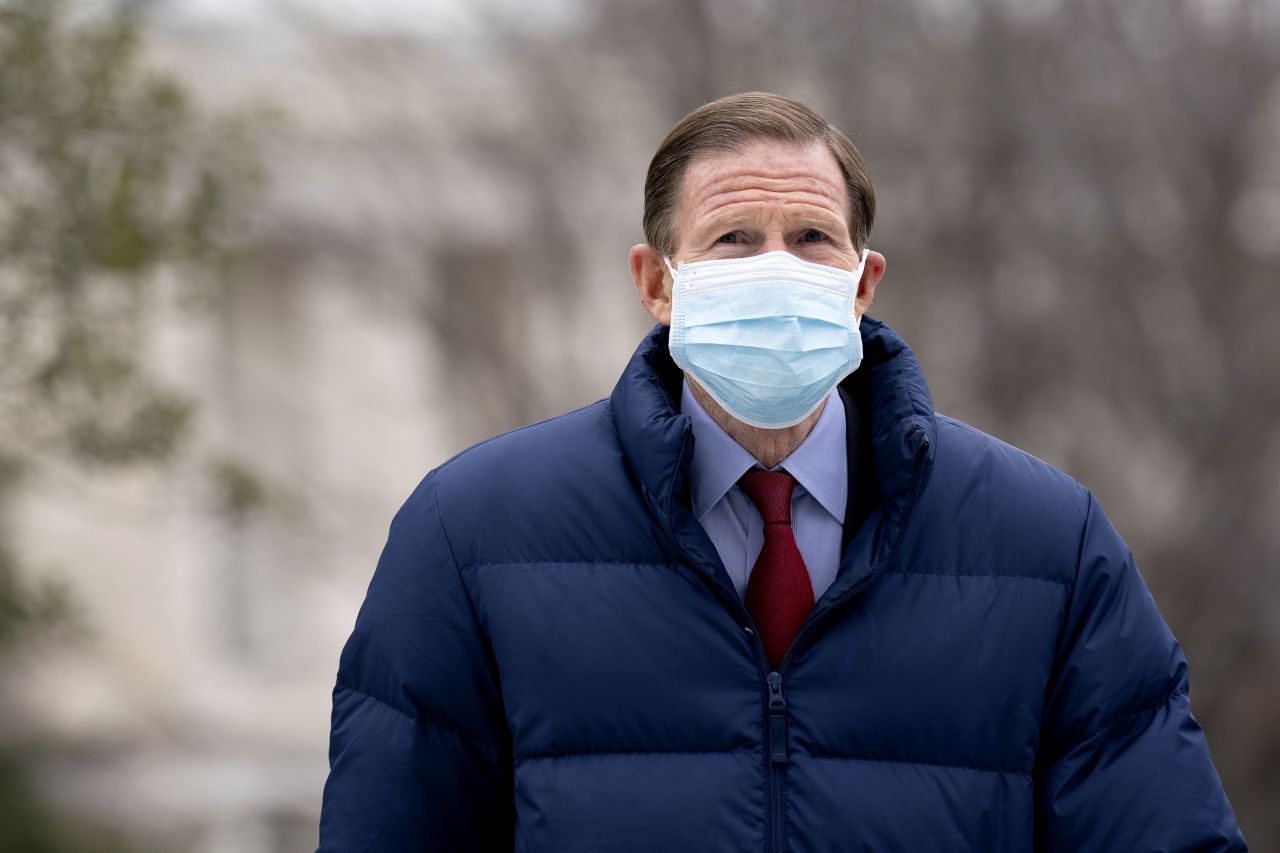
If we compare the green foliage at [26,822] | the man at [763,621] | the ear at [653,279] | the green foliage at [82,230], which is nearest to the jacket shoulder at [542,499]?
the man at [763,621]

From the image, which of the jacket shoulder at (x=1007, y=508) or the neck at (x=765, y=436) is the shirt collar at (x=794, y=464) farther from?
the jacket shoulder at (x=1007, y=508)

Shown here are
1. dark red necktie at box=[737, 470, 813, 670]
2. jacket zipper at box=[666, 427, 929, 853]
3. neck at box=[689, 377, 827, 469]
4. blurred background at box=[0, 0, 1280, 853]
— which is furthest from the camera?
blurred background at box=[0, 0, 1280, 853]

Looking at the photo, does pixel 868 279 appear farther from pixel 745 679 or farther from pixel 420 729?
pixel 420 729

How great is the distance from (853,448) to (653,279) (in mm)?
495

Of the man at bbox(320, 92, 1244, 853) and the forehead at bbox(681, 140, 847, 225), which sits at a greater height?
the forehead at bbox(681, 140, 847, 225)

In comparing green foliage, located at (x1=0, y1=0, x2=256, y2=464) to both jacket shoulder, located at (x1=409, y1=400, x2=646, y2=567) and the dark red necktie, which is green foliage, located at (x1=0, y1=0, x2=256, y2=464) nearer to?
jacket shoulder, located at (x1=409, y1=400, x2=646, y2=567)

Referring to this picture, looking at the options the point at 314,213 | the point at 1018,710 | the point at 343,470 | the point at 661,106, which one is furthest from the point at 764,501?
the point at 343,470

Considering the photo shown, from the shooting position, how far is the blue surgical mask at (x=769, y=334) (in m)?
2.67

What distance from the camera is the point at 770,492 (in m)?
2.62

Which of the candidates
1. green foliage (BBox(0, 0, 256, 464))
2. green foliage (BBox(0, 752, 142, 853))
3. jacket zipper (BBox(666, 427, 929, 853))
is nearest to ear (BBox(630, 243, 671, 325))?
jacket zipper (BBox(666, 427, 929, 853))

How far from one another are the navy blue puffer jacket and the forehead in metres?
0.34

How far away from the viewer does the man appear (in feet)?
7.92

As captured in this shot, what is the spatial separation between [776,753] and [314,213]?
32.3 feet

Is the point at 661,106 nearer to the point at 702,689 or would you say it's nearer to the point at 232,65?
the point at 232,65
